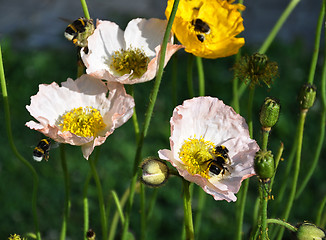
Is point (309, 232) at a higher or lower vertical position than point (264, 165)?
lower

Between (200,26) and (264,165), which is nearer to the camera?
(264,165)

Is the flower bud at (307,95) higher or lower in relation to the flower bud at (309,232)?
higher

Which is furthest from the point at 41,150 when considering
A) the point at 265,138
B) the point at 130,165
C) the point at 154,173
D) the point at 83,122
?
the point at 130,165

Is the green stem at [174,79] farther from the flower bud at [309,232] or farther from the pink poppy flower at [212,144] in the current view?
the flower bud at [309,232]

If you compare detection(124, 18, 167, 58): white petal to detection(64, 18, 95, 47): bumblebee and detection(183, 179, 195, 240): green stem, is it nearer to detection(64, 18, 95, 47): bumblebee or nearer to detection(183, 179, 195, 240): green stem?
detection(64, 18, 95, 47): bumblebee

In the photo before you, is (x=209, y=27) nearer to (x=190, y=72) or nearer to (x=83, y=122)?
(x=190, y=72)

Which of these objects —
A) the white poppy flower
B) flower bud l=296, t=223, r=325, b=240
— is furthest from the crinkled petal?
flower bud l=296, t=223, r=325, b=240

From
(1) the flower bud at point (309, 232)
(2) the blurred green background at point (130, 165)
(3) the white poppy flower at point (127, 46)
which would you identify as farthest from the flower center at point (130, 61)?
(2) the blurred green background at point (130, 165)
